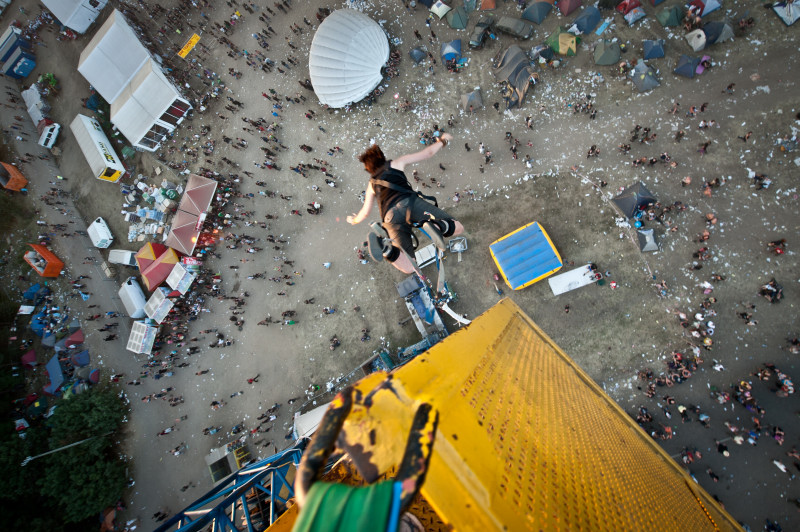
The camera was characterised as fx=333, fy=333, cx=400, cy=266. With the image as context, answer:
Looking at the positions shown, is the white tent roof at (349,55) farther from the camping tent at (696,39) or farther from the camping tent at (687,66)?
the camping tent at (696,39)

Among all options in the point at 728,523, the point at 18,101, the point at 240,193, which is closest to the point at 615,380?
the point at 728,523

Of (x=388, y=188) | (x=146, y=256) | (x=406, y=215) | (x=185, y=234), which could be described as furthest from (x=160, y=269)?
(x=406, y=215)

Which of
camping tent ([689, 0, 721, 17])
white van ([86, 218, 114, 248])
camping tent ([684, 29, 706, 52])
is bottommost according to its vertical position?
white van ([86, 218, 114, 248])

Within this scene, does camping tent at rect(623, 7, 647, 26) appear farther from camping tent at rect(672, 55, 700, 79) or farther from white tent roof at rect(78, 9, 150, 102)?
white tent roof at rect(78, 9, 150, 102)

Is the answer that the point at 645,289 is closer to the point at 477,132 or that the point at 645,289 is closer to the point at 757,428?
the point at 757,428

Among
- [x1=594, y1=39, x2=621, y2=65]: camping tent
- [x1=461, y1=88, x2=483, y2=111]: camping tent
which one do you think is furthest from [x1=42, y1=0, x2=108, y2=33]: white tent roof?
[x1=594, y1=39, x2=621, y2=65]: camping tent
